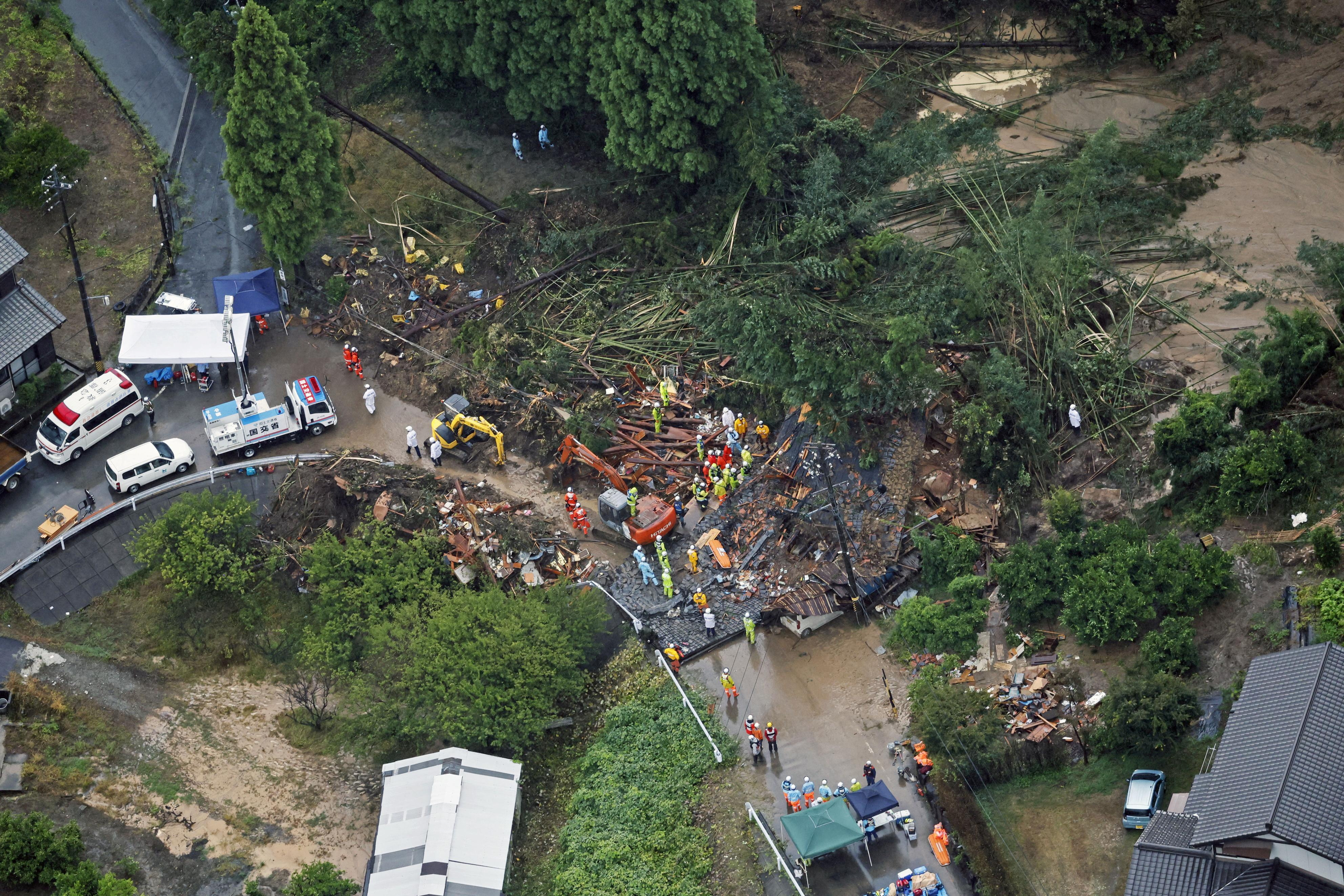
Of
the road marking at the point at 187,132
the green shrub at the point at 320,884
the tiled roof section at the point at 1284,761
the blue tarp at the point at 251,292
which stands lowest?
the tiled roof section at the point at 1284,761

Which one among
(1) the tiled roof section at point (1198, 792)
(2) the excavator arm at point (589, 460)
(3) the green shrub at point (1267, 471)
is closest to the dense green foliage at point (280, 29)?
(2) the excavator arm at point (589, 460)

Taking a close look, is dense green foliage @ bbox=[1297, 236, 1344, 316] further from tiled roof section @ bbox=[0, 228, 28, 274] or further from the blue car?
tiled roof section @ bbox=[0, 228, 28, 274]

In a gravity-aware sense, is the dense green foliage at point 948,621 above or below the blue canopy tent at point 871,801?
above

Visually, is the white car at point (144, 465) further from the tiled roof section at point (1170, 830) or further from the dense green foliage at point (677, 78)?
the tiled roof section at point (1170, 830)

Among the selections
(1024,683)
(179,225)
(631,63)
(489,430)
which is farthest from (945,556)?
(179,225)

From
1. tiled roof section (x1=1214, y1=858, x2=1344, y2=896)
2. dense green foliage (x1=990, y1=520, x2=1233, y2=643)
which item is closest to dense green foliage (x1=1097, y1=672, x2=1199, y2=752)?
dense green foliage (x1=990, y1=520, x2=1233, y2=643)

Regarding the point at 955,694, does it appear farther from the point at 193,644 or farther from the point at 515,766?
the point at 193,644

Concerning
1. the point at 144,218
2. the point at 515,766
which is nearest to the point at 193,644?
the point at 515,766
